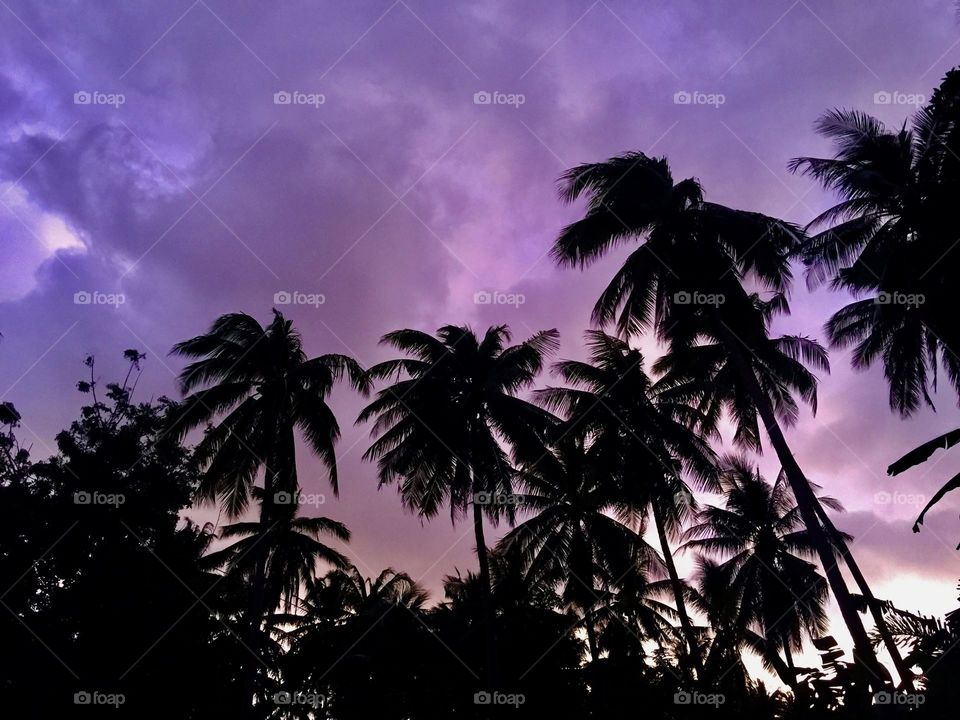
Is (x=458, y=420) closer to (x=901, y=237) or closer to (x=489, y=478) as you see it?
(x=489, y=478)

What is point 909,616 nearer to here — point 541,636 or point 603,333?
point 541,636

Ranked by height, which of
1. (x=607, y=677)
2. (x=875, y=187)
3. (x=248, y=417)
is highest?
(x=875, y=187)

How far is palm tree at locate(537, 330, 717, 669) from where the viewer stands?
21.9m

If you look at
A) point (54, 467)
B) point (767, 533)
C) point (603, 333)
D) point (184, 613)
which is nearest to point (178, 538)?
point (184, 613)

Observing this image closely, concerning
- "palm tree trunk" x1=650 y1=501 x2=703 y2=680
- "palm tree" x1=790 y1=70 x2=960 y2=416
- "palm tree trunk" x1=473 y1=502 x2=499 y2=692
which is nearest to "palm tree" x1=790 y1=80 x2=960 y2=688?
"palm tree" x1=790 y1=70 x2=960 y2=416

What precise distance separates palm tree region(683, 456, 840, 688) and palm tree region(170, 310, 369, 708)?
17.0 meters

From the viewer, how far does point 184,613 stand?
19.7 m

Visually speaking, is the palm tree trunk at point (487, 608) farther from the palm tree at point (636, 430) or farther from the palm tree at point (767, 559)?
the palm tree at point (767, 559)

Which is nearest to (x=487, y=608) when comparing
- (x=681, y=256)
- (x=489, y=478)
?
(x=489, y=478)

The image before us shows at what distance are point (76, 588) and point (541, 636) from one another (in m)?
13.9

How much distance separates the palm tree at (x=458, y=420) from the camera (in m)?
21.0

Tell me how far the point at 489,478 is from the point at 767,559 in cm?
1525

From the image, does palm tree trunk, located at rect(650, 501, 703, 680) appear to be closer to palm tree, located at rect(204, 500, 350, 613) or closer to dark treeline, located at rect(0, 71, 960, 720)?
dark treeline, located at rect(0, 71, 960, 720)

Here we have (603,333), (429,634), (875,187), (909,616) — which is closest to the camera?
(909,616)
